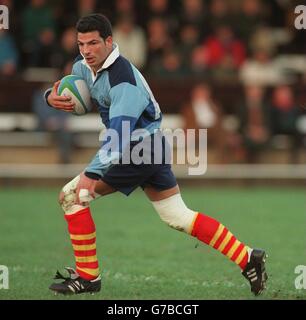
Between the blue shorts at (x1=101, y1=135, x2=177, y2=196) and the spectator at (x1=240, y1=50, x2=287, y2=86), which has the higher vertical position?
the spectator at (x1=240, y1=50, x2=287, y2=86)

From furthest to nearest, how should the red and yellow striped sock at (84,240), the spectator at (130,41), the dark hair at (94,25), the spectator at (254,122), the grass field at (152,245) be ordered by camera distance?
the spectator at (130,41)
the spectator at (254,122)
the grass field at (152,245)
the red and yellow striped sock at (84,240)
the dark hair at (94,25)

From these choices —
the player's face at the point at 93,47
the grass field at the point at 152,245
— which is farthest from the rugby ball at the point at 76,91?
the grass field at the point at 152,245

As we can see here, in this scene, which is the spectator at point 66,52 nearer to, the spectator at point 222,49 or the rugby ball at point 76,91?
the spectator at point 222,49

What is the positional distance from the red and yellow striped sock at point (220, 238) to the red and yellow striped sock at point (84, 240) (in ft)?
2.24

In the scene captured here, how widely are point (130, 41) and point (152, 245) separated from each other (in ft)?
20.8

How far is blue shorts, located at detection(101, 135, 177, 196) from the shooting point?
671cm

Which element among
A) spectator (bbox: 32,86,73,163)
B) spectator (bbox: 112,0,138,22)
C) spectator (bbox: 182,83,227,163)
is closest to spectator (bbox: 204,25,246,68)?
spectator (bbox: 182,83,227,163)

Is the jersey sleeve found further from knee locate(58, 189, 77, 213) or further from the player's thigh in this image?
the player's thigh

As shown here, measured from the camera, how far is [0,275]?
7.39 meters

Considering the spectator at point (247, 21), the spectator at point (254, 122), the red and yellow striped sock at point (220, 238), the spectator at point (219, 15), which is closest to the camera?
the red and yellow striped sock at point (220, 238)

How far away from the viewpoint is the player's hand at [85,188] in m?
6.49

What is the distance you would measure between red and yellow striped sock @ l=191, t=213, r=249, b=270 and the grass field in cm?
26
